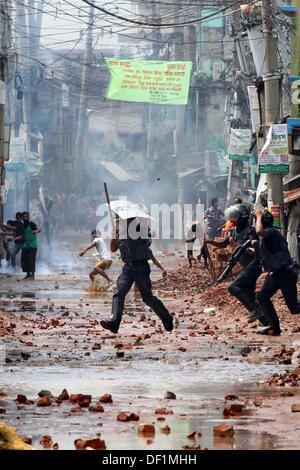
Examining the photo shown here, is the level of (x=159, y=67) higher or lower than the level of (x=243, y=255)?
higher

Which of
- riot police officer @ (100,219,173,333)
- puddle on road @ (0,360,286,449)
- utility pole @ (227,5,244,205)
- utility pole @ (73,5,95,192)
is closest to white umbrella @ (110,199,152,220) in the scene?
riot police officer @ (100,219,173,333)

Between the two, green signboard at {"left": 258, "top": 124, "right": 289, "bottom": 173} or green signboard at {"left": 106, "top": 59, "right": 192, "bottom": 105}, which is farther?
green signboard at {"left": 106, "top": 59, "right": 192, "bottom": 105}

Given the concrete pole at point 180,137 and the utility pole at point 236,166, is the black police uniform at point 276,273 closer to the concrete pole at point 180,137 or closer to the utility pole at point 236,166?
the utility pole at point 236,166

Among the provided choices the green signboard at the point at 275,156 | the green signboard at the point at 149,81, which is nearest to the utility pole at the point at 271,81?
the green signboard at the point at 275,156

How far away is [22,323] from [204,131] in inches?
2064

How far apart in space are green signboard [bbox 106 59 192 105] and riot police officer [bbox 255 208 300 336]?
71.7 feet

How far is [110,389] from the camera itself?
11.1 meters

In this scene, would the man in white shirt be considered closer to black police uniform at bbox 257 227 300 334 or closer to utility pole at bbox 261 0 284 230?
utility pole at bbox 261 0 284 230

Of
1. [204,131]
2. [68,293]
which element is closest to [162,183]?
[204,131]

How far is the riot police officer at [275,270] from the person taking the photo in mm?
15609

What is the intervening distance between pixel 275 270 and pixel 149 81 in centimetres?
2281

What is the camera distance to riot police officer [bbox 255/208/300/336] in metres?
15.6

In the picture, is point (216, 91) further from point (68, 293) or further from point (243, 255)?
point (243, 255)

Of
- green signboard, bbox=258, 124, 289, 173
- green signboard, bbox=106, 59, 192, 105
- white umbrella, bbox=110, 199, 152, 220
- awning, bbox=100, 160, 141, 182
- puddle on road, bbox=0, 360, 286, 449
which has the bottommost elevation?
awning, bbox=100, 160, 141, 182
